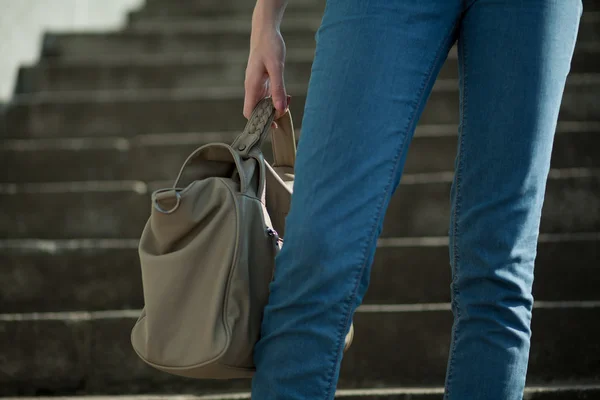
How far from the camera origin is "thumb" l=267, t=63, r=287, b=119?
1.13 m

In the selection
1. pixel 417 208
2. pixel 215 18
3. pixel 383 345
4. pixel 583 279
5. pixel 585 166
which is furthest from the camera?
pixel 215 18

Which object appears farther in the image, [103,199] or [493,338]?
[103,199]

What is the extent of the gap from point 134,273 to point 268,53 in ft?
4.02

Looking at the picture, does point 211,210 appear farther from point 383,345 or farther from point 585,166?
point 585,166

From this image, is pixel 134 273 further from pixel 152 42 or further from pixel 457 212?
pixel 152 42

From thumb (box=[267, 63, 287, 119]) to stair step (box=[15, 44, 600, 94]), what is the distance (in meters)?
1.95

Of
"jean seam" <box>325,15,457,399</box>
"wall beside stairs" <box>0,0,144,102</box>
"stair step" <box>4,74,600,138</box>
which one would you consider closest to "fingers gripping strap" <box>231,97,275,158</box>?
"jean seam" <box>325,15,457,399</box>

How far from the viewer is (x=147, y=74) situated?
320 cm

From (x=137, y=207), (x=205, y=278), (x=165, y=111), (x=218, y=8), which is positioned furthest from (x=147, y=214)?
(x=218, y=8)

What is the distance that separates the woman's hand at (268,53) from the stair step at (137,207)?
123 cm

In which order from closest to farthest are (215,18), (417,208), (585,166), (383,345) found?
(383,345) < (417,208) < (585,166) < (215,18)

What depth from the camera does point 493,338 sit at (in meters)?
0.98

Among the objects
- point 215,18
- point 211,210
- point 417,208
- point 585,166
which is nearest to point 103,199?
point 417,208

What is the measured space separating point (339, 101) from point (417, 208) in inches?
57.6
